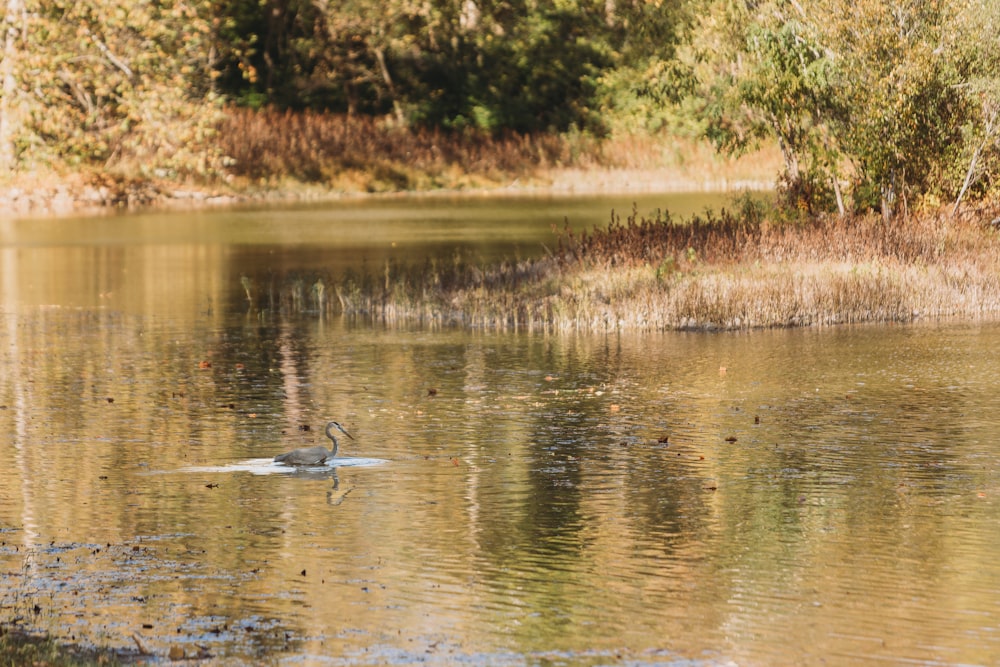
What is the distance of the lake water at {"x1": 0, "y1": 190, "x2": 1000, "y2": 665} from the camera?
997 centimetres

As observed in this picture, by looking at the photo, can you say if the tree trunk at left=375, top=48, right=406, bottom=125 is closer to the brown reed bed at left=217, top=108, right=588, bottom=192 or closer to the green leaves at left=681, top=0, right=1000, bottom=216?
the brown reed bed at left=217, top=108, right=588, bottom=192

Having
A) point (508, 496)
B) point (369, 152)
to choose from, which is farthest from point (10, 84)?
point (369, 152)

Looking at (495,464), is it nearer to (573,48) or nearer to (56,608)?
(56,608)

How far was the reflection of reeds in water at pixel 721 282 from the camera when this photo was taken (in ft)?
84.4

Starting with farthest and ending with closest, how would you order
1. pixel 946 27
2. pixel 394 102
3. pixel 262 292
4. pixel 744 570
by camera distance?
1. pixel 394 102
2. pixel 262 292
3. pixel 946 27
4. pixel 744 570

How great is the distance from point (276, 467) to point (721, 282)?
40.5 feet

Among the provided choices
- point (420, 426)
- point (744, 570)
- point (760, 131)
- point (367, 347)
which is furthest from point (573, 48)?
point (744, 570)

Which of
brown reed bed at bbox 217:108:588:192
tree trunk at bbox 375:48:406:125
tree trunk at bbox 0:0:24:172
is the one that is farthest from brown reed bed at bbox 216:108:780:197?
tree trunk at bbox 0:0:24:172

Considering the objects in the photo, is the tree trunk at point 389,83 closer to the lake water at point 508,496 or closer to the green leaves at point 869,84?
the green leaves at point 869,84

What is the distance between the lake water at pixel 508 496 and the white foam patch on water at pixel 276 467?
5cm

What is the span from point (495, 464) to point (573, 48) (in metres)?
60.5

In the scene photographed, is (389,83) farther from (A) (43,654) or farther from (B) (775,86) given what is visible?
(A) (43,654)

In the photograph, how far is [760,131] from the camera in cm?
3303

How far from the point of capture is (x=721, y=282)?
26.2 m
